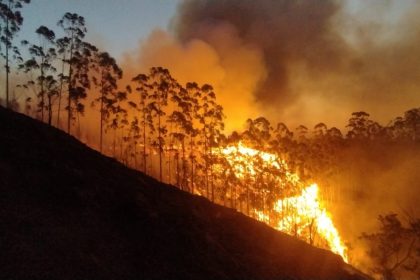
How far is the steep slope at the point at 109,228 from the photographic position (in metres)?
31.2

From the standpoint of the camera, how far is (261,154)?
4277 inches

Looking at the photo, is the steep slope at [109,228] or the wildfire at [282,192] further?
the wildfire at [282,192]

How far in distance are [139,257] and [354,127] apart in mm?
107441

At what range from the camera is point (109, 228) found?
127ft

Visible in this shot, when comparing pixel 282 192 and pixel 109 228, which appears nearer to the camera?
pixel 109 228

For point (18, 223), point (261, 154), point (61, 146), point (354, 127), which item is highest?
point (354, 127)

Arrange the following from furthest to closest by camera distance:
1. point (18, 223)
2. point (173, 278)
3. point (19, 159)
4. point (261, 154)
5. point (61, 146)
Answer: point (261, 154)
point (61, 146)
point (19, 159)
point (173, 278)
point (18, 223)

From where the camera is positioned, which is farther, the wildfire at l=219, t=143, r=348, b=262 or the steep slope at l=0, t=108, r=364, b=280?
the wildfire at l=219, t=143, r=348, b=262

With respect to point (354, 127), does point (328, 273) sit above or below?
below

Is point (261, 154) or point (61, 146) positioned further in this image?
point (261, 154)

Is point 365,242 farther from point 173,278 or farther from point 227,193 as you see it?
point 173,278

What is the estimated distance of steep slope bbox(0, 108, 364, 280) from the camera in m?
31.2

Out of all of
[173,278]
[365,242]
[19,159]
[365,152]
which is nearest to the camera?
[173,278]

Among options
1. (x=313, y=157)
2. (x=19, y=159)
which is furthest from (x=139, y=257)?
(x=313, y=157)
